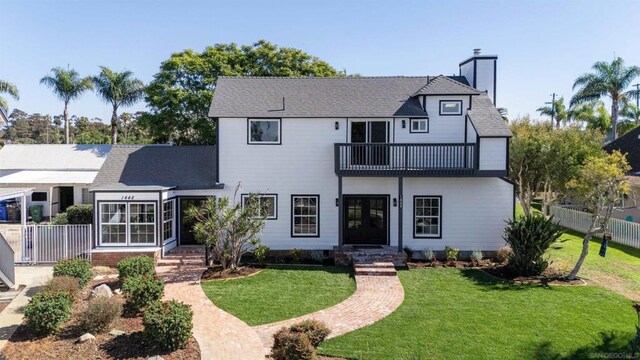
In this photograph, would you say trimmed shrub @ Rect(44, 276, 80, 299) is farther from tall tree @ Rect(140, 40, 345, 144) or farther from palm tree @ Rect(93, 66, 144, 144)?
palm tree @ Rect(93, 66, 144, 144)

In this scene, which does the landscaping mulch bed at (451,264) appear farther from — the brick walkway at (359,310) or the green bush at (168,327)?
the green bush at (168,327)

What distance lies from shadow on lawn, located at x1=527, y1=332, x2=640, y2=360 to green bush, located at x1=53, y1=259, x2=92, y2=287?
12.3 metres

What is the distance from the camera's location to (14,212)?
82.4 ft

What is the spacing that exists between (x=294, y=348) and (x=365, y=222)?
10.9m

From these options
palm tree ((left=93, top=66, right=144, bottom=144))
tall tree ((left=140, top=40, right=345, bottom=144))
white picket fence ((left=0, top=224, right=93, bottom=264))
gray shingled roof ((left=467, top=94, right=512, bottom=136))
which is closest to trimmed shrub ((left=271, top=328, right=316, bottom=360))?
white picket fence ((left=0, top=224, right=93, bottom=264))

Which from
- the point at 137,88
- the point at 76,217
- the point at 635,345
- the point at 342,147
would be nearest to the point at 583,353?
the point at 635,345

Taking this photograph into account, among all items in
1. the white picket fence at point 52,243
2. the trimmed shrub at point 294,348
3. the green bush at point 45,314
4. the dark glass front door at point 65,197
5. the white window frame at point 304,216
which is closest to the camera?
the trimmed shrub at point 294,348

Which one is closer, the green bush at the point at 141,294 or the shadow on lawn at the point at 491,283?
the green bush at the point at 141,294

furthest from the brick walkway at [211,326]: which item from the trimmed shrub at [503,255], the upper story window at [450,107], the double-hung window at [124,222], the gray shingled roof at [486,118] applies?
the upper story window at [450,107]

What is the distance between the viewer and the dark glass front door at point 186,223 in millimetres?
17453

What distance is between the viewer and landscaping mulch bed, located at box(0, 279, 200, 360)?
320 inches

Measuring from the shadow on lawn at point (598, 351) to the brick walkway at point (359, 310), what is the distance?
3680 millimetres

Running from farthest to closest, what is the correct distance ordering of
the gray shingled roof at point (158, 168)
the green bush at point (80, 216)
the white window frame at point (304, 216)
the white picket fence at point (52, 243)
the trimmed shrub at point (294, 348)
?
the green bush at point (80, 216) → the white window frame at point (304, 216) → the gray shingled roof at point (158, 168) → the white picket fence at point (52, 243) → the trimmed shrub at point (294, 348)

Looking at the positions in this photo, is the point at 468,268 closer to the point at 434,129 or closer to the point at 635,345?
the point at 434,129
